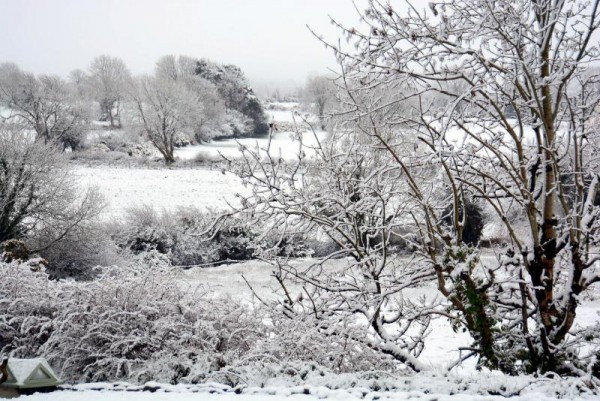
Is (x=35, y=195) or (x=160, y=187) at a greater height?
(x=35, y=195)

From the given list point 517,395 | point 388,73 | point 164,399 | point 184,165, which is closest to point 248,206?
point 388,73

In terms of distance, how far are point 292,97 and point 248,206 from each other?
66189mm

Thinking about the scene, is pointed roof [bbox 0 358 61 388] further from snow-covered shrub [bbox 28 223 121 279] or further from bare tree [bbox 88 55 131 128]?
bare tree [bbox 88 55 131 128]

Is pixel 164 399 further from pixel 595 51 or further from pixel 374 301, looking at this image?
pixel 595 51

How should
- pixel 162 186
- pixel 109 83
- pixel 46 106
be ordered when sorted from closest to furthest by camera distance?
pixel 162 186 < pixel 46 106 < pixel 109 83

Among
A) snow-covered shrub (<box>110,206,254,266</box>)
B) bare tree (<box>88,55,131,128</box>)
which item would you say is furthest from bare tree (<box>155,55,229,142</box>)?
snow-covered shrub (<box>110,206,254,266</box>)

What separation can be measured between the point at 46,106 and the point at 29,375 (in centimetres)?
3571

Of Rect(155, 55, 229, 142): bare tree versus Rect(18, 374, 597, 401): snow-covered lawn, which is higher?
Rect(155, 55, 229, 142): bare tree

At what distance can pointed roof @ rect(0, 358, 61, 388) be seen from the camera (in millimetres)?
2949

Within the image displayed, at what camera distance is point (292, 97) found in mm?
69062

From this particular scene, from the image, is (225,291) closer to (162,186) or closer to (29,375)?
(29,375)

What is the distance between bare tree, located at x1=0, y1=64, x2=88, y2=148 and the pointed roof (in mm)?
32235

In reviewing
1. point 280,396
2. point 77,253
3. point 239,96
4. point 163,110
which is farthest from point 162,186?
point 239,96

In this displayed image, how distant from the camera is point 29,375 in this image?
299 cm
